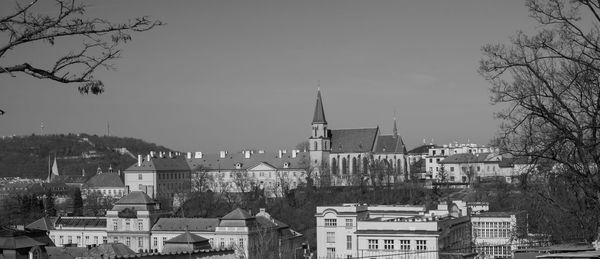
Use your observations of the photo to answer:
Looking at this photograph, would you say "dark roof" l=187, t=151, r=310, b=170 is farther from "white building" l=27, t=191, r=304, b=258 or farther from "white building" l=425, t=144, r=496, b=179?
"white building" l=27, t=191, r=304, b=258

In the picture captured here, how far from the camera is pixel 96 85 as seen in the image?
24.2ft

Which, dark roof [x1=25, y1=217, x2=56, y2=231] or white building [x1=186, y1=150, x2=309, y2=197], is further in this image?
white building [x1=186, y1=150, x2=309, y2=197]

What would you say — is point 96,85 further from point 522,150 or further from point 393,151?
point 393,151

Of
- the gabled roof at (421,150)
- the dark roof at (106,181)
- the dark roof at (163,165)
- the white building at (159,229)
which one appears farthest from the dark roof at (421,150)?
the white building at (159,229)

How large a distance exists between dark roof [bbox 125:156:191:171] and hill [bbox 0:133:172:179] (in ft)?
150

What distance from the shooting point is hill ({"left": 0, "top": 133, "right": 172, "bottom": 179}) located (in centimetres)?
16050

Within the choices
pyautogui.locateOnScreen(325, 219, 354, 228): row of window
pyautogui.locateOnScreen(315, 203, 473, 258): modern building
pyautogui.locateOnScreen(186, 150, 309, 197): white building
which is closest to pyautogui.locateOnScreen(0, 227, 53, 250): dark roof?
pyautogui.locateOnScreen(315, 203, 473, 258): modern building

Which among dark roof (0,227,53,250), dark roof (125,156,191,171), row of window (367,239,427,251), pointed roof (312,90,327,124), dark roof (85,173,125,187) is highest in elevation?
pointed roof (312,90,327,124)

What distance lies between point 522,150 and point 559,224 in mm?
5916

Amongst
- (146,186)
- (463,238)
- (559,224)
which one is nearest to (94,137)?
(146,186)

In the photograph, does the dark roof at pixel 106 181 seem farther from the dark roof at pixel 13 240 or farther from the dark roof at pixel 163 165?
the dark roof at pixel 13 240

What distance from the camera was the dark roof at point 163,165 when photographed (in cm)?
10062

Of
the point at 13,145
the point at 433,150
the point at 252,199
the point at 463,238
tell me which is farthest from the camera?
the point at 13,145

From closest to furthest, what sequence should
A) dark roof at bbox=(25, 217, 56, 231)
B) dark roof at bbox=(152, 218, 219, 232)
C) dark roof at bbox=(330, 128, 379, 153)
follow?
dark roof at bbox=(152, 218, 219, 232)
dark roof at bbox=(25, 217, 56, 231)
dark roof at bbox=(330, 128, 379, 153)
